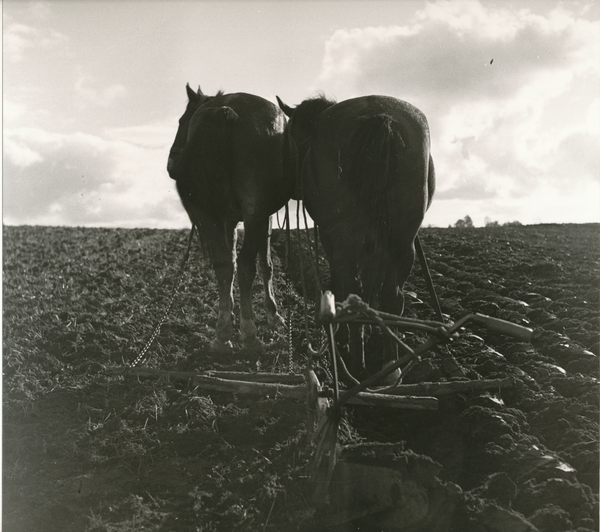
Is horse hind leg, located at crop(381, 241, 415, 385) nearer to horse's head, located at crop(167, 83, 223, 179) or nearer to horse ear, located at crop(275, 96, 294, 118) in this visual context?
horse ear, located at crop(275, 96, 294, 118)

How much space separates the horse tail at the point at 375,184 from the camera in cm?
387

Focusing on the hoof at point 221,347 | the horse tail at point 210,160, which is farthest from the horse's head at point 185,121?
the hoof at point 221,347

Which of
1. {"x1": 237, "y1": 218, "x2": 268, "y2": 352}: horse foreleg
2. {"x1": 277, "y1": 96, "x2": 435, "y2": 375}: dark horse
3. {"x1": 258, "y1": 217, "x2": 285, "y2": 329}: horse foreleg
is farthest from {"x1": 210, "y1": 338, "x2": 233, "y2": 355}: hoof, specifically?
{"x1": 277, "y1": 96, "x2": 435, "y2": 375}: dark horse

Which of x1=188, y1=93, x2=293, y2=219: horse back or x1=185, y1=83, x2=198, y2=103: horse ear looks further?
x1=185, y1=83, x2=198, y2=103: horse ear

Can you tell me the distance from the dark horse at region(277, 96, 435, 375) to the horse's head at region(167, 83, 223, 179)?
6.94ft

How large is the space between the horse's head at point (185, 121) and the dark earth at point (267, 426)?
68.3 inches

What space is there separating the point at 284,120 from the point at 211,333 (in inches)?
88.8

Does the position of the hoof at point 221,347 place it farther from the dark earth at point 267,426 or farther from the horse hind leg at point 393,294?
the horse hind leg at point 393,294

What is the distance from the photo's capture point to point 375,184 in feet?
12.8

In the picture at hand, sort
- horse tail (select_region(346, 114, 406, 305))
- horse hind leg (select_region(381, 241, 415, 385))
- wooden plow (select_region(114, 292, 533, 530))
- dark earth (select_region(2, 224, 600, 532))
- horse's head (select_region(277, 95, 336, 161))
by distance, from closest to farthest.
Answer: wooden plow (select_region(114, 292, 533, 530)) < dark earth (select_region(2, 224, 600, 532)) < horse tail (select_region(346, 114, 406, 305)) < horse hind leg (select_region(381, 241, 415, 385)) < horse's head (select_region(277, 95, 336, 161))

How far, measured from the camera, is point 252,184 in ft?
16.5

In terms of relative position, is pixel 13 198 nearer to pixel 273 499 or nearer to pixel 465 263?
pixel 273 499

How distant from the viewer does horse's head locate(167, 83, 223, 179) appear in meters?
6.00

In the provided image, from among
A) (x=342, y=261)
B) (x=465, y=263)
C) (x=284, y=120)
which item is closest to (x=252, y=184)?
(x=284, y=120)
